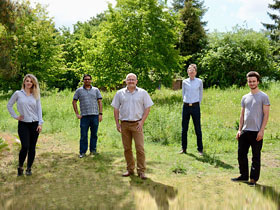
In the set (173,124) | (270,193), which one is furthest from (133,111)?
(173,124)

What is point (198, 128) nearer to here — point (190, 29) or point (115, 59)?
point (115, 59)

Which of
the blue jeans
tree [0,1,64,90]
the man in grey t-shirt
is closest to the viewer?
the man in grey t-shirt

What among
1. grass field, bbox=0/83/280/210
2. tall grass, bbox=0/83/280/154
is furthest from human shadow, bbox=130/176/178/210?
tall grass, bbox=0/83/280/154

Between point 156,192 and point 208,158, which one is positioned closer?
point 156,192

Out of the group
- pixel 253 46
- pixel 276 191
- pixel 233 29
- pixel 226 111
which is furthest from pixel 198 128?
pixel 233 29

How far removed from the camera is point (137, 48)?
60.2ft

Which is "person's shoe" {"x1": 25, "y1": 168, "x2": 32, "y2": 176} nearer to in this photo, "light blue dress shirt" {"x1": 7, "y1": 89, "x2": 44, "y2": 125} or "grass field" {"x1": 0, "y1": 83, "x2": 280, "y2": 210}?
"grass field" {"x1": 0, "y1": 83, "x2": 280, "y2": 210}

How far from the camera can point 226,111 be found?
563 inches

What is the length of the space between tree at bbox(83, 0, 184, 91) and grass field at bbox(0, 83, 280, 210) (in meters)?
7.59

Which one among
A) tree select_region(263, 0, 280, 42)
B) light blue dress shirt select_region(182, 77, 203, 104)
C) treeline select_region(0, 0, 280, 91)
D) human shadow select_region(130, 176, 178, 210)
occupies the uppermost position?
tree select_region(263, 0, 280, 42)

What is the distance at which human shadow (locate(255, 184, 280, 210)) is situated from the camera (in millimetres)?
4551

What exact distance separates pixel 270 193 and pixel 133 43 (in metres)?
14.4

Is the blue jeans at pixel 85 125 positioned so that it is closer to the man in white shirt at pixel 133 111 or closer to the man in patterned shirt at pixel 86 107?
the man in patterned shirt at pixel 86 107

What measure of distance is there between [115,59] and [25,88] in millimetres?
12403
